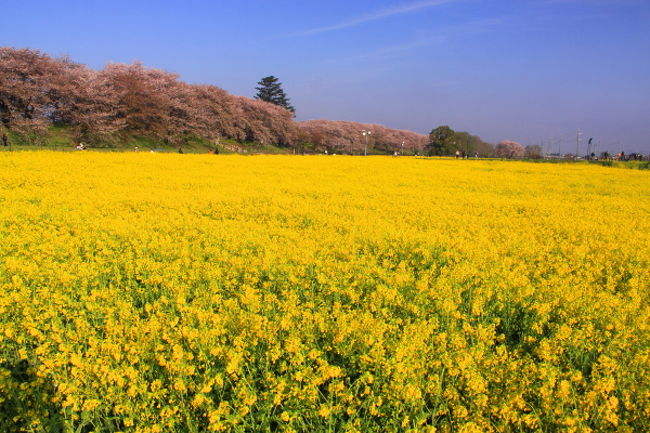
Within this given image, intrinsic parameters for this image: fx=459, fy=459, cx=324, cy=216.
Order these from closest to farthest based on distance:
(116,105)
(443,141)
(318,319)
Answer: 1. (318,319)
2. (116,105)
3. (443,141)

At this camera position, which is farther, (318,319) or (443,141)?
(443,141)

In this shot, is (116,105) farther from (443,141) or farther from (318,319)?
(443,141)

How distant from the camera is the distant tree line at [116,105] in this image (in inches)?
1405

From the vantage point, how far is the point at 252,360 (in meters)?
3.41

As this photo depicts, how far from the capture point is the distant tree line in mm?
35688

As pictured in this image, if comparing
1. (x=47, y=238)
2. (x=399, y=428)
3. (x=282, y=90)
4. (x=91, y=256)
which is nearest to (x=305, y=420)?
(x=399, y=428)

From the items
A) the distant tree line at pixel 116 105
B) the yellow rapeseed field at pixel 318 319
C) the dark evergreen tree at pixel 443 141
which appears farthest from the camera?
the dark evergreen tree at pixel 443 141

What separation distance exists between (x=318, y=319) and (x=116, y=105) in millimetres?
44109

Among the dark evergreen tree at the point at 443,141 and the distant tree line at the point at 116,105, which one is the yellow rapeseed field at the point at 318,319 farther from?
the dark evergreen tree at the point at 443,141

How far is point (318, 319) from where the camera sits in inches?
152

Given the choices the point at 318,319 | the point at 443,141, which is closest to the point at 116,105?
the point at 318,319

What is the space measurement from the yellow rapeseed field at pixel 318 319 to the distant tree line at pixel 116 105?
31744 mm

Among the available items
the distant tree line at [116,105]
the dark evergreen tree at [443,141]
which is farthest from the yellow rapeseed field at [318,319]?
the dark evergreen tree at [443,141]

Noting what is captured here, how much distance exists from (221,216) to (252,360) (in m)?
7.01
